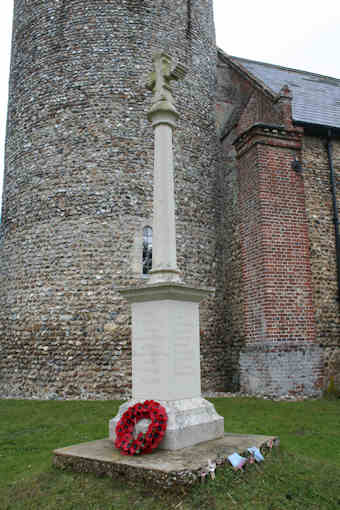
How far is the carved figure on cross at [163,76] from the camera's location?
20.9ft

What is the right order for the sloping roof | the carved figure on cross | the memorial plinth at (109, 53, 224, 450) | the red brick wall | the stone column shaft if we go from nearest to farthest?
the memorial plinth at (109, 53, 224, 450) → the stone column shaft → the carved figure on cross → the red brick wall → the sloping roof

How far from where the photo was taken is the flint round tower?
12516 mm

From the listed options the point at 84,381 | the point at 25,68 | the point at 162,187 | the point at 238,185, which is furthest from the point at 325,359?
the point at 25,68

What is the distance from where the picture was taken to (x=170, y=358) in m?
5.14

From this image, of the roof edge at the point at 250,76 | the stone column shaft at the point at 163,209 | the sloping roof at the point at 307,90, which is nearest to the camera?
the stone column shaft at the point at 163,209

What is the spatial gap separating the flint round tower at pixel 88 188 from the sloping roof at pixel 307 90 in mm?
3118

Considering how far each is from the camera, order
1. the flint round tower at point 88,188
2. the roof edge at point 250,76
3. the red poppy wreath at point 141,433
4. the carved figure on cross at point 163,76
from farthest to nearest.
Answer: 1. the roof edge at point 250,76
2. the flint round tower at point 88,188
3. the carved figure on cross at point 163,76
4. the red poppy wreath at point 141,433

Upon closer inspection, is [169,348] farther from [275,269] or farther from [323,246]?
[323,246]

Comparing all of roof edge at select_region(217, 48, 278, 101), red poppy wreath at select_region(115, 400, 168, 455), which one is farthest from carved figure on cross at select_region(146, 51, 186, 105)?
roof edge at select_region(217, 48, 278, 101)

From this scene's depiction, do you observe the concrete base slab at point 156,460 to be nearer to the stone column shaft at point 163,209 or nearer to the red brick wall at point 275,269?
the stone column shaft at point 163,209

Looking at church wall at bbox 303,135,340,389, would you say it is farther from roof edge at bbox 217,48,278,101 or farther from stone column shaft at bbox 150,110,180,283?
stone column shaft at bbox 150,110,180,283

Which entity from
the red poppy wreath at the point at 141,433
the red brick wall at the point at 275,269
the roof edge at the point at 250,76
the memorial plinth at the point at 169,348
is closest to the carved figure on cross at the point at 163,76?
the memorial plinth at the point at 169,348

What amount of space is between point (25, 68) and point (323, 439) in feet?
48.3

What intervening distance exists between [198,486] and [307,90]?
16781 millimetres
